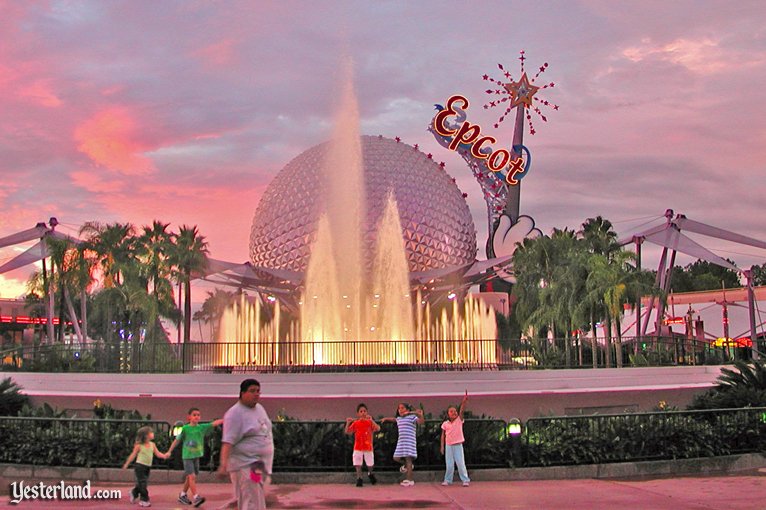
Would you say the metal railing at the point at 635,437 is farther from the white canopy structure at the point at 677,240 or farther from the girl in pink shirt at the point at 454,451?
the white canopy structure at the point at 677,240

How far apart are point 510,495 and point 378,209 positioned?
26.3 meters

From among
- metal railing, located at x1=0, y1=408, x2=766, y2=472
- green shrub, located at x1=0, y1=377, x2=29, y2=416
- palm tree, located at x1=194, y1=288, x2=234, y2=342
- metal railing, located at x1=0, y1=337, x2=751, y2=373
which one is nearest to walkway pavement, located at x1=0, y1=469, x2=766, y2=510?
metal railing, located at x1=0, y1=408, x2=766, y2=472

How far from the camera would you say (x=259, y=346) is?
63.9ft

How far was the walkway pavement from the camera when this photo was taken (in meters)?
10.7

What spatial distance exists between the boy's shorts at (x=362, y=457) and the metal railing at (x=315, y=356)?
583 centimetres

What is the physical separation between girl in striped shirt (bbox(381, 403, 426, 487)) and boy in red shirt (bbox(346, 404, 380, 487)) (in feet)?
1.36

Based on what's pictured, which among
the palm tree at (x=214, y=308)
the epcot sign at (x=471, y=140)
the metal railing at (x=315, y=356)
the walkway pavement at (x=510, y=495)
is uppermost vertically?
the epcot sign at (x=471, y=140)

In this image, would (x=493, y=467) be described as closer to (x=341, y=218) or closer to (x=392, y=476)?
(x=392, y=476)

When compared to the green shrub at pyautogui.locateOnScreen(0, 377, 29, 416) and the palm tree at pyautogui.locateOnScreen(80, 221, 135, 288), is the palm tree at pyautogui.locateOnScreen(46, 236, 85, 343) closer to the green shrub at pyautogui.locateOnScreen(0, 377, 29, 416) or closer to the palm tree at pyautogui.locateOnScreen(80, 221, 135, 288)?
the palm tree at pyautogui.locateOnScreen(80, 221, 135, 288)

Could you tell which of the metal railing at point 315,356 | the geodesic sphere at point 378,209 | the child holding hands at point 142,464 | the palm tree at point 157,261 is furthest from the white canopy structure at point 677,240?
the child holding hands at point 142,464

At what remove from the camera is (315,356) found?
20.7 metres

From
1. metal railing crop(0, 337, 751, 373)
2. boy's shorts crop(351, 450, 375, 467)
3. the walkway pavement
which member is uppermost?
metal railing crop(0, 337, 751, 373)

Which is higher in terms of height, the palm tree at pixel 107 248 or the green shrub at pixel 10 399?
the palm tree at pixel 107 248

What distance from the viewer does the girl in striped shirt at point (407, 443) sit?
41.7ft
